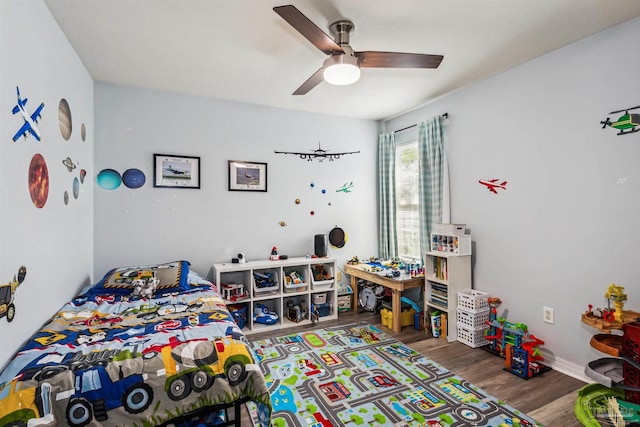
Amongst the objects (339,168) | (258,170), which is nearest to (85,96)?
(258,170)

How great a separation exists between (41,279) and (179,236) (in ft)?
5.21

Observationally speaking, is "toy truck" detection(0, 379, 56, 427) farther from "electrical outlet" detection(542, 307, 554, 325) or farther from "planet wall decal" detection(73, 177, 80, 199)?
"electrical outlet" detection(542, 307, 554, 325)

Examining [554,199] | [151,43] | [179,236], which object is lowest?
[179,236]

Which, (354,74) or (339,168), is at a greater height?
(354,74)

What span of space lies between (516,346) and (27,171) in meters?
3.45

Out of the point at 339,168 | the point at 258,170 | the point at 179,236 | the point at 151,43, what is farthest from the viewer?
the point at 339,168

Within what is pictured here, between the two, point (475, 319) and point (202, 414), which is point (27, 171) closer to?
point (202, 414)

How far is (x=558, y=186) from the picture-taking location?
2.58 meters

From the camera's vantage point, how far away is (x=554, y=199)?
2.61 metres

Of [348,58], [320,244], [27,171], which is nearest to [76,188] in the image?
[27,171]

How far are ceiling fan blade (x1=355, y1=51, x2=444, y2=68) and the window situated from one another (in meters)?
1.89

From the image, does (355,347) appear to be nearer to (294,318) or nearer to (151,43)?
(294,318)

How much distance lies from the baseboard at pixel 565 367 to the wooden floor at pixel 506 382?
1.9 inches

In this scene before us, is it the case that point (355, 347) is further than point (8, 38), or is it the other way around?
point (355, 347)
